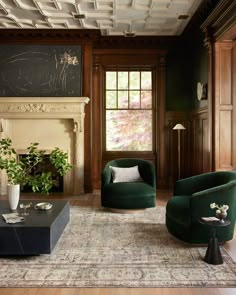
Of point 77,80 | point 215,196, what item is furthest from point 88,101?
point 215,196

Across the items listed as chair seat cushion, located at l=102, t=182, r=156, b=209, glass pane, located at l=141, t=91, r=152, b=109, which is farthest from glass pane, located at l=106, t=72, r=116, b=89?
chair seat cushion, located at l=102, t=182, r=156, b=209

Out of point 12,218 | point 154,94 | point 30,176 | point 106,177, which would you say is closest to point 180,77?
point 154,94

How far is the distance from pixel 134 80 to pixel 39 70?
2.08 metres

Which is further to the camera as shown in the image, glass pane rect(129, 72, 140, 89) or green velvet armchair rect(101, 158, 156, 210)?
glass pane rect(129, 72, 140, 89)

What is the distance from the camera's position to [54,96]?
7180 mm

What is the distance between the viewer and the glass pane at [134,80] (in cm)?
801

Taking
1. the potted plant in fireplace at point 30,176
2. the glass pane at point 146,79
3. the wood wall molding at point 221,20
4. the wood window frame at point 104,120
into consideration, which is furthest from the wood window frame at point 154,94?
the potted plant in fireplace at point 30,176

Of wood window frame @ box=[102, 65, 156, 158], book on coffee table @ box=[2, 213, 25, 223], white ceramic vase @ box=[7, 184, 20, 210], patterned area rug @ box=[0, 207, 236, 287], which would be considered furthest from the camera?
wood window frame @ box=[102, 65, 156, 158]

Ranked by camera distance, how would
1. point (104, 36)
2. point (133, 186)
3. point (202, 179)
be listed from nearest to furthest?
1. point (202, 179)
2. point (133, 186)
3. point (104, 36)

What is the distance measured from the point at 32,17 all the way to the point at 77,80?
146 centimetres

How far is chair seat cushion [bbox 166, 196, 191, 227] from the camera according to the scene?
3.88 meters

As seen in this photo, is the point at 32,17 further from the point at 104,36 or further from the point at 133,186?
the point at 133,186

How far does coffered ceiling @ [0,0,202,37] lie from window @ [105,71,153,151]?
1.03m

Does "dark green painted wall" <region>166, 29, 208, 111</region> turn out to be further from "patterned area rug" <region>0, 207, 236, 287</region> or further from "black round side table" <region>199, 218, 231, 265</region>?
"black round side table" <region>199, 218, 231, 265</region>
